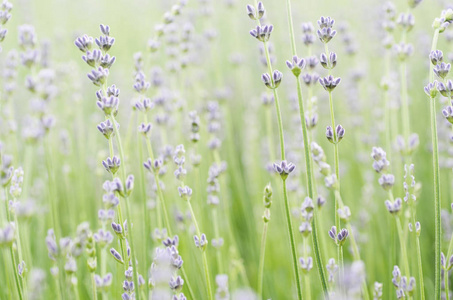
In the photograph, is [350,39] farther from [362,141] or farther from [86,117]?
[86,117]

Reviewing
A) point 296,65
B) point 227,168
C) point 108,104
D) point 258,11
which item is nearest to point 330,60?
point 296,65

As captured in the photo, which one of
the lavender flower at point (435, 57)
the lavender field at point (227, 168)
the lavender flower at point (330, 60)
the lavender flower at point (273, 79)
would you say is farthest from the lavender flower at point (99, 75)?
the lavender flower at point (435, 57)

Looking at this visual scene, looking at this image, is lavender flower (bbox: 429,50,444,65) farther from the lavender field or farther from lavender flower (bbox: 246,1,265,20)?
lavender flower (bbox: 246,1,265,20)

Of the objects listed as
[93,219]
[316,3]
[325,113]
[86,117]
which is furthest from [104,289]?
[316,3]

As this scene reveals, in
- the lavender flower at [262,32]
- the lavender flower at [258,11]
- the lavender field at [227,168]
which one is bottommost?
the lavender field at [227,168]

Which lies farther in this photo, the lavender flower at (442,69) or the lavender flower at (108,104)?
the lavender flower at (442,69)

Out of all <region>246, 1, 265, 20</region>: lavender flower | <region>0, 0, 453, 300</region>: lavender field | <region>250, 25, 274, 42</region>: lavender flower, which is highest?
<region>246, 1, 265, 20</region>: lavender flower

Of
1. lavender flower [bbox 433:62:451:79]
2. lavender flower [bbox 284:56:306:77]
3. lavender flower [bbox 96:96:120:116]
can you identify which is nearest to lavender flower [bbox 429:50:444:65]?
lavender flower [bbox 433:62:451:79]

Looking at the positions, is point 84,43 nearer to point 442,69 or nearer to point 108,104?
point 108,104

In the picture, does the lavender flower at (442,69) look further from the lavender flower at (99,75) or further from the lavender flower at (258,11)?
the lavender flower at (99,75)

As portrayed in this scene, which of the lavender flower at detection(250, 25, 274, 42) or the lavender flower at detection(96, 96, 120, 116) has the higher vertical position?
the lavender flower at detection(250, 25, 274, 42)
